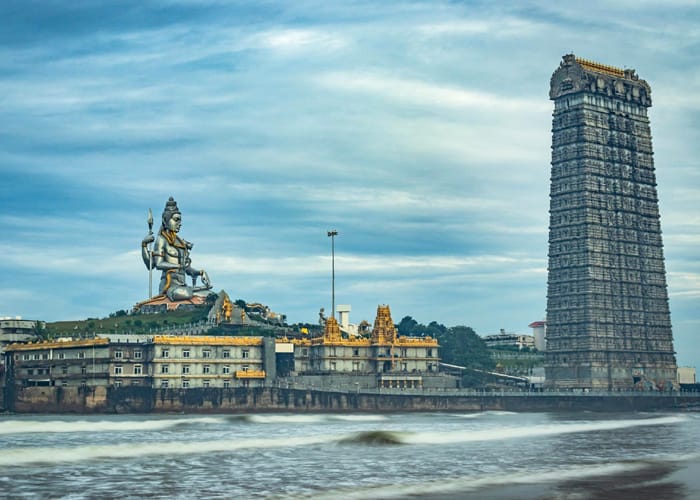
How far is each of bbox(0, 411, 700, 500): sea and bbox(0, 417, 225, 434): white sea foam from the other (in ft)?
1.21

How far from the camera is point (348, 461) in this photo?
86938mm

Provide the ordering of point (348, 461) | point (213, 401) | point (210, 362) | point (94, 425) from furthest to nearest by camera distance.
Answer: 1. point (210, 362)
2. point (213, 401)
3. point (94, 425)
4. point (348, 461)

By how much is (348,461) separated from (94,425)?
6025cm

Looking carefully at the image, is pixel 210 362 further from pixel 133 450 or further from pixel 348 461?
pixel 348 461

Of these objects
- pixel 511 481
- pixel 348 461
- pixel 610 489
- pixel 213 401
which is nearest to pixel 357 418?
pixel 213 401

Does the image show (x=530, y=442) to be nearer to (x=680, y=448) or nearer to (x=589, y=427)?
(x=680, y=448)

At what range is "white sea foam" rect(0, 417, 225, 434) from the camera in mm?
128400

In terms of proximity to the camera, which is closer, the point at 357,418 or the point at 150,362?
the point at 357,418

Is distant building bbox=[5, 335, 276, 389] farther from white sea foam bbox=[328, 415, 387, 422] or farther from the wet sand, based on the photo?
the wet sand

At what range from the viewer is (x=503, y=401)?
198375 millimetres

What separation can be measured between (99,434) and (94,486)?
49.3m

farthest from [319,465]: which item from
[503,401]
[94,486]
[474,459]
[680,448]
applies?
[503,401]

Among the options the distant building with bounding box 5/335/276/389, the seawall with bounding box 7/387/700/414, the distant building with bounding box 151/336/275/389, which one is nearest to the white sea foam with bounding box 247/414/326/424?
the seawall with bounding box 7/387/700/414

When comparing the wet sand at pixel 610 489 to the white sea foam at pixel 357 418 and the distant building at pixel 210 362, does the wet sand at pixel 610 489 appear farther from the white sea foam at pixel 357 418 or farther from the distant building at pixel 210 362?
the distant building at pixel 210 362
